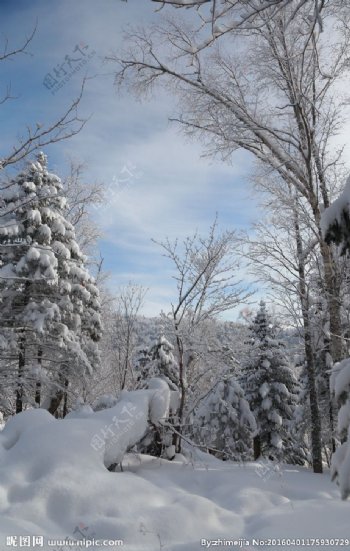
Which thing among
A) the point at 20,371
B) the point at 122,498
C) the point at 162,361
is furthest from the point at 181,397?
the point at 162,361

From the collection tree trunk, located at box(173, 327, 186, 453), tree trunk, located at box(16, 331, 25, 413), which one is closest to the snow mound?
tree trunk, located at box(173, 327, 186, 453)

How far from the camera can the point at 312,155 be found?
370 inches

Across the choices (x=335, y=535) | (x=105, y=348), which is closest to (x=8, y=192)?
(x=335, y=535)

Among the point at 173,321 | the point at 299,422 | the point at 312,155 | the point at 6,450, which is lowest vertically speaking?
the point at 299,422

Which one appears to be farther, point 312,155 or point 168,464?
point 312,155

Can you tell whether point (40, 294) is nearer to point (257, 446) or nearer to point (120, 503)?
point (120, 503)

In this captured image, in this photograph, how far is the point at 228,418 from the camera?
17938 mm

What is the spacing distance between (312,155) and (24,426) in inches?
Result: 331

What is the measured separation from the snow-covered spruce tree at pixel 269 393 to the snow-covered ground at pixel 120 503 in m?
14.9

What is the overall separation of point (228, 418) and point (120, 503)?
14340 millimetres

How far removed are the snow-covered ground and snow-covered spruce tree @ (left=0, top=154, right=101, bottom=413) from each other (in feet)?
26.5

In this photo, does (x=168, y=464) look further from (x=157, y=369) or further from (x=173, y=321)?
(x=157, y=369)

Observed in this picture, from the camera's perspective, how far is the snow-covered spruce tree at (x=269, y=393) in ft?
68.3

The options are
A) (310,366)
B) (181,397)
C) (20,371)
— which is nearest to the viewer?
(181,397)
